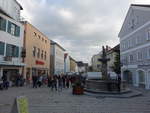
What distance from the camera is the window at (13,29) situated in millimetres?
24969

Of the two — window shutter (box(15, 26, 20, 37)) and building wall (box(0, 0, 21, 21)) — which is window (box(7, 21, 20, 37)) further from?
building wall (box(0, 0, 21, 21))

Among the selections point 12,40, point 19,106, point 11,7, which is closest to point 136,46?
point 12,40

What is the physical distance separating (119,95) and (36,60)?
874 inches

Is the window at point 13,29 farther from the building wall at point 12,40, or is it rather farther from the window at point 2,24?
the window at point 2,24

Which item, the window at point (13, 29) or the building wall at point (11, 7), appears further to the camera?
the window at point (13, 29)

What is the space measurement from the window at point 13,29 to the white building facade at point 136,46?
19171mm

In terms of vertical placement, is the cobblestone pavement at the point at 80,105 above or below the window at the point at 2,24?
below

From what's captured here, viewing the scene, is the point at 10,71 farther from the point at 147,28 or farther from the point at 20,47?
the point at 147,28

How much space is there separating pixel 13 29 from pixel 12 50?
305 centimetres

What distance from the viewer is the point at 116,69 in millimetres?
45844

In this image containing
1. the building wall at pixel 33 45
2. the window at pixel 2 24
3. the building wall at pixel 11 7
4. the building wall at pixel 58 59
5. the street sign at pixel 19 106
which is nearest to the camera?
the street sign at pixel 19 106

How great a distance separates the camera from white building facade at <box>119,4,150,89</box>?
27.2m

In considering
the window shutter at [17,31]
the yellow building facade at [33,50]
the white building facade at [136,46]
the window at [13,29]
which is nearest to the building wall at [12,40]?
the window shutter at [17,31]

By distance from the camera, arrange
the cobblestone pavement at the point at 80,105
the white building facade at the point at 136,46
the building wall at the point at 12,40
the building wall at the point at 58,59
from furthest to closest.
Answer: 1. the building wall at the point at 58,59
2. the white building facade at the point at 136,46
3. the building wall at the point at 12,40
4. the cobblestone pavement at the point at 80,105
